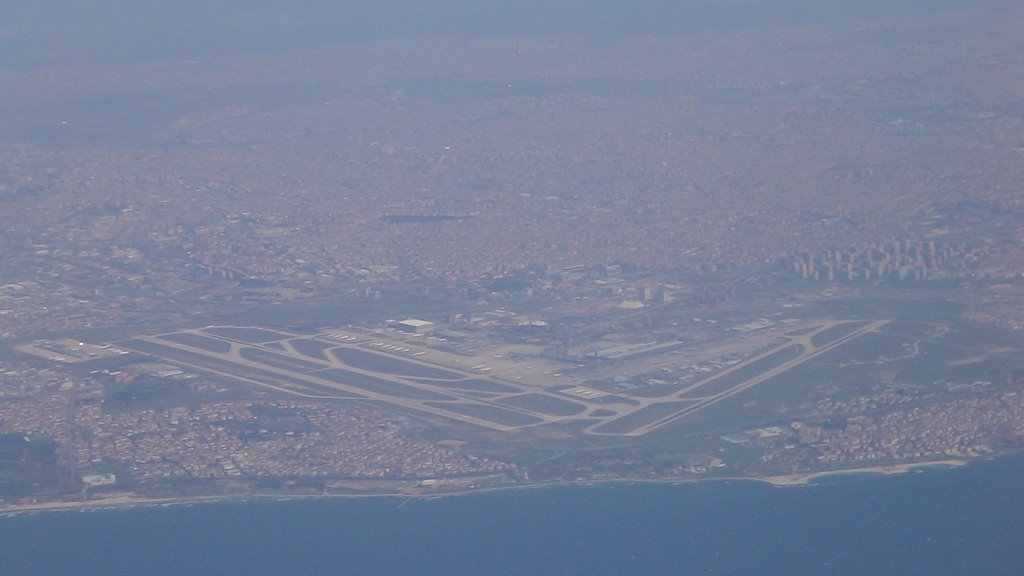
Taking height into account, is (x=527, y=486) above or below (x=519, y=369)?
below

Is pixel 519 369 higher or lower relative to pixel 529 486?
higher

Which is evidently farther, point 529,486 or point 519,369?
point 519,369

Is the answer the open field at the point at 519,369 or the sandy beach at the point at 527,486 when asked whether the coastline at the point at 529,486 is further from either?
the open field at the point at 519,369

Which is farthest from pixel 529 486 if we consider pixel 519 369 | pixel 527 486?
pixel 519 369

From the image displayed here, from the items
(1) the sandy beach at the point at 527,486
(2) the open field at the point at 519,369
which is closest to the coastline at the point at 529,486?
(1) the sandy beach at the point at 527,486

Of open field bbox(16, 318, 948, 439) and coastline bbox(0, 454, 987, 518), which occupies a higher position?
open field bbox(16, 318, 948, 439)

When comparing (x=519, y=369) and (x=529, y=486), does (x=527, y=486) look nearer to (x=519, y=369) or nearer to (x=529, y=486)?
(x=529, y=486)

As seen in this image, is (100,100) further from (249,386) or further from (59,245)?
(249,386)

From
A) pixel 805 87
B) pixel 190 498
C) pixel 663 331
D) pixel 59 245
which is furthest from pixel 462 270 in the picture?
pixel 805 87

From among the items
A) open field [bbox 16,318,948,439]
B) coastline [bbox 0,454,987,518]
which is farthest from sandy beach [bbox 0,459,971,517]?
open field [bbox 16,318,948,439]

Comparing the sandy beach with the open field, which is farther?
the open field

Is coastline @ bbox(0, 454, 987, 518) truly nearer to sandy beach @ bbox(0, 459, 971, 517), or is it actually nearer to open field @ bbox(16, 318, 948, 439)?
sandy beach @ bbox(0, 459, 971, 517)
